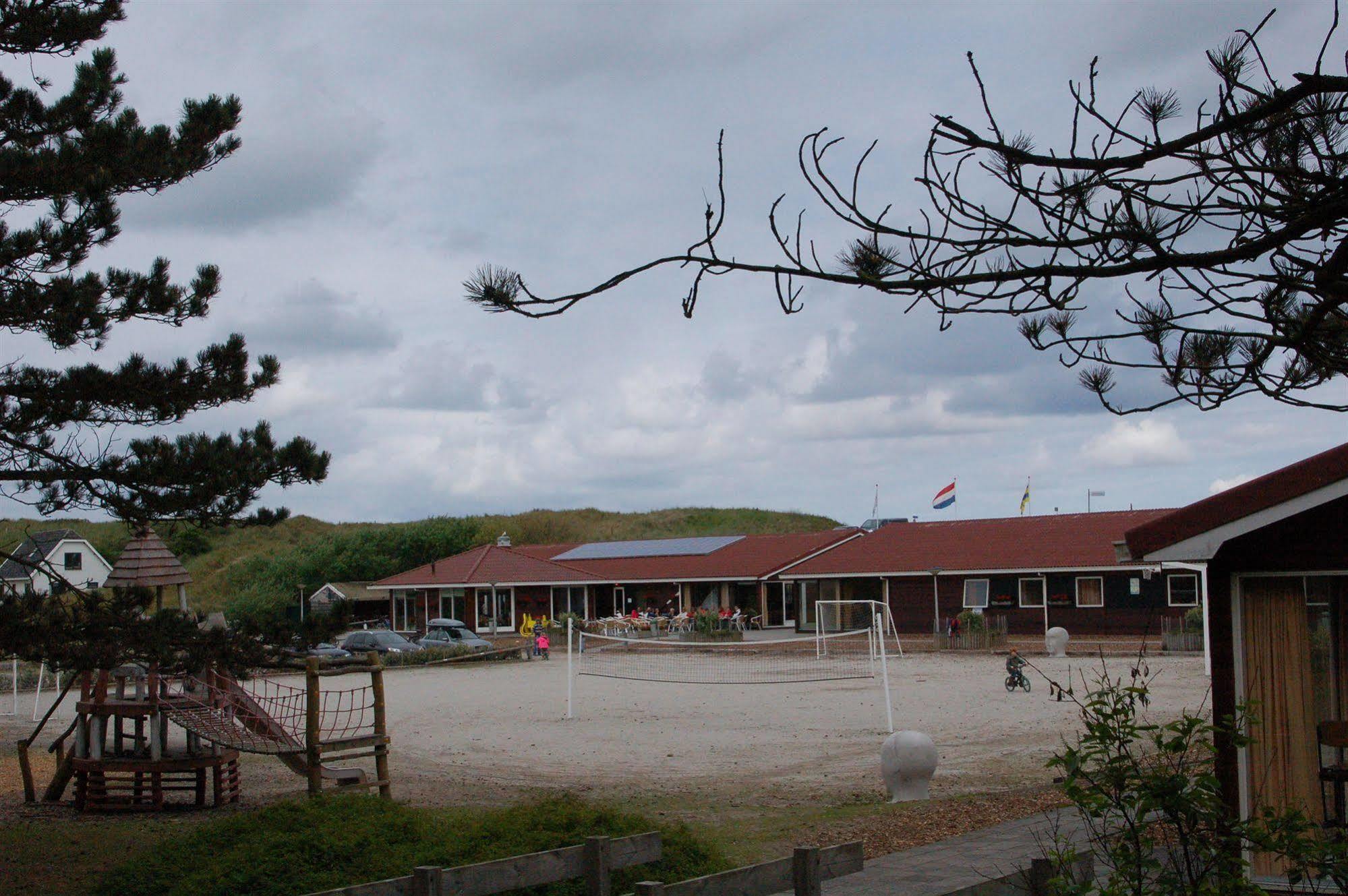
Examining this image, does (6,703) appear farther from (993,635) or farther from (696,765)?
(993,635)

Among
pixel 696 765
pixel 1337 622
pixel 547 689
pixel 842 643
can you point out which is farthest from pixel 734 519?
pixel 1337 622

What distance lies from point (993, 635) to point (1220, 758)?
3593 cm

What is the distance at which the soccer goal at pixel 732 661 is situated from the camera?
1328 inches

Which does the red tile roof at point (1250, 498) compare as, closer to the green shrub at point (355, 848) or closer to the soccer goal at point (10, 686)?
the green shrub at point (355, 848)

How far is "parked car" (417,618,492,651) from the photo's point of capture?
48.2 meters

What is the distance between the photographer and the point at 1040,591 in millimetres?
45906

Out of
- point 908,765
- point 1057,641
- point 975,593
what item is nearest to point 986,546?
point 975,593

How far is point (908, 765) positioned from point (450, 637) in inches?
1527

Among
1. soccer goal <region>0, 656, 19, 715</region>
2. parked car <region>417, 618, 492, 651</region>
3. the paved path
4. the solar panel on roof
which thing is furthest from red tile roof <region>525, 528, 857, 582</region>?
Answer: the paved path

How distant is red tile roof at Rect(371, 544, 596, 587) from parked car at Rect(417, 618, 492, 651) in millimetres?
7232

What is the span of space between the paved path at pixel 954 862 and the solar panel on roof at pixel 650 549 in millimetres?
50365

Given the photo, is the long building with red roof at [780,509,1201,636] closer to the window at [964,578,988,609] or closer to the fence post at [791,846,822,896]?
the window at [964,578,988,609]

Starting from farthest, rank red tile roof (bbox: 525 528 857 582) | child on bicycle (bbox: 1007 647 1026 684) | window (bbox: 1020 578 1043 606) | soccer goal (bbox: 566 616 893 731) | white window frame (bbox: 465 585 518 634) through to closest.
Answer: white window frame (bbox: 465 585 518 634)
red tile roof (bbox: 525 528 857 582)
window (bbox: 1020 578 1043 606)
soccer goal (bbox: 566 616 893 731)
child on bicycle (bbox: 1007 647 1026 684)

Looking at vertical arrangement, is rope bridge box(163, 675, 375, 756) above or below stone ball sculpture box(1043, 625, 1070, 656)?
above
